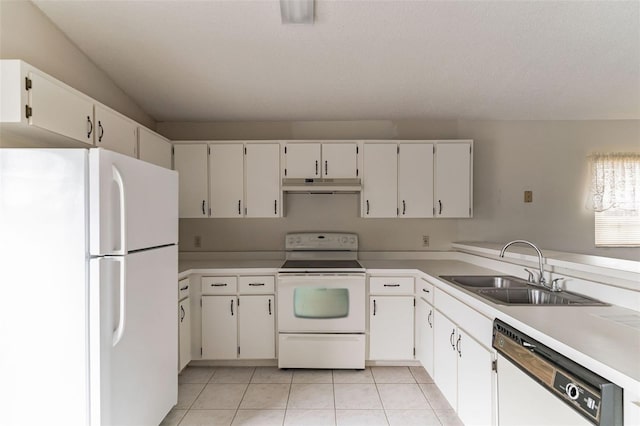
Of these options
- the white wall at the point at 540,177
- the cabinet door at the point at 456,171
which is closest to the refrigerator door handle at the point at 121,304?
the cabinet door at the point at 456,171

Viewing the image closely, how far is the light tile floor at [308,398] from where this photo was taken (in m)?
2.13

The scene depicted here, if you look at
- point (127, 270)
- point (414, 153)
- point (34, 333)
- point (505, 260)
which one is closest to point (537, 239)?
point (505, 260)

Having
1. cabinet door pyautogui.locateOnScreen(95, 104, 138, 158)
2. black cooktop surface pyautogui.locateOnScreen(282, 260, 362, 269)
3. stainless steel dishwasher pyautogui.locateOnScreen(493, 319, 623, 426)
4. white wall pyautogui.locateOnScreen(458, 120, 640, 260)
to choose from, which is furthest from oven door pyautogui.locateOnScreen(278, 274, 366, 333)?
cabinet door pyautogui.locateOnScreen(95, 104, 138, 158)

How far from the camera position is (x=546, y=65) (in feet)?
7.66

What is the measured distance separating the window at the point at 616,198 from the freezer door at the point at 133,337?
416 cm

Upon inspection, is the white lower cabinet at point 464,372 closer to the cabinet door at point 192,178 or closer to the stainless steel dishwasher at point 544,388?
the stainless steel dishwasher at point 544,388

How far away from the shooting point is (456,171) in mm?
3104

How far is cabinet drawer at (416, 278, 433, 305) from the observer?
8.12 ft

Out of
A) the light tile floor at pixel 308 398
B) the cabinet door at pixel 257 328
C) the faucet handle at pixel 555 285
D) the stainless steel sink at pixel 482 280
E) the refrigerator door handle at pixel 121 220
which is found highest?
the refrigerator door handle at pixel 121 220

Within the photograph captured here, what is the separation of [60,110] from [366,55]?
1.88 metres

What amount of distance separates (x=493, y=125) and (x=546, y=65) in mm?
1080

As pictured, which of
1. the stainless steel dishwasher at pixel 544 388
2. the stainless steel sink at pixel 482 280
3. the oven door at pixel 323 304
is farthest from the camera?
the oven door at pixel 323 304

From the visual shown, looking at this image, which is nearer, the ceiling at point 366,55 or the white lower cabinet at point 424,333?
the ceiling at point 366,55

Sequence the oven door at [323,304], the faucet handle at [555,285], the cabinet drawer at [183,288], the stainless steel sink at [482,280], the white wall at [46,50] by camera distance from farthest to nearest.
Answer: the oven door at [323,304], the cabinet drawer at [183,288], the stainless steel sink at [482,280], the faucet handle at [555,285], the white wall at [46,50]
